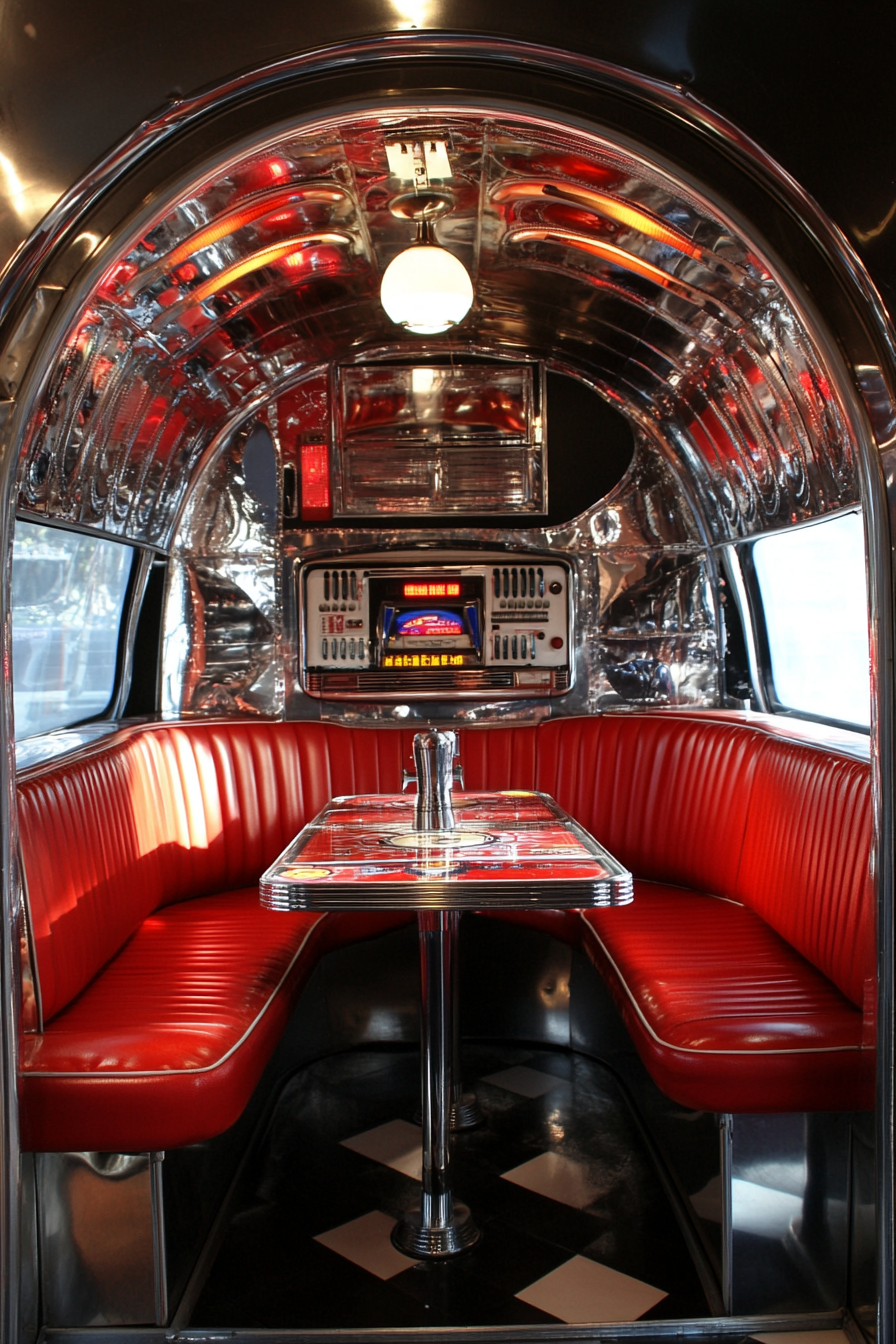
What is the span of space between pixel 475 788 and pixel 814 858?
5.95 ft

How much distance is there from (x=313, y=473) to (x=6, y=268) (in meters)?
2.49

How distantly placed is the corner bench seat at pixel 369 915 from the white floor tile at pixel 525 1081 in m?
0.56

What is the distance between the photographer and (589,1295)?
268 centimetres

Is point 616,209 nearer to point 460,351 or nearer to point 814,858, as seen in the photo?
point 460,351

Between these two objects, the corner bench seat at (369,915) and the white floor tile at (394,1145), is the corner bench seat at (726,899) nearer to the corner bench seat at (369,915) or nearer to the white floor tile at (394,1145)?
the corner bench seat at (369,915)

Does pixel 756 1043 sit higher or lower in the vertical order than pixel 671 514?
lower

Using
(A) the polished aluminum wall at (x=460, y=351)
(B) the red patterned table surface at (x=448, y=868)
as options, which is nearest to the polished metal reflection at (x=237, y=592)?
(A) the polished aluminum wall at (x=460, y=351)

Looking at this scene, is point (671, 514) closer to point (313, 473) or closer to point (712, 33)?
point (313, 473)

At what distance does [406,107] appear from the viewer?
2.30m

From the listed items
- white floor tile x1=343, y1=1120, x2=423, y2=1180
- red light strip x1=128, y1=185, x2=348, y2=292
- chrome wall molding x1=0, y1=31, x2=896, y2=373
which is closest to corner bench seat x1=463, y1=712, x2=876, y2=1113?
white floor tile x1=343, y1=1120, x2=423, y2=1180

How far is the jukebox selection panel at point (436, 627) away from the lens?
187 inches

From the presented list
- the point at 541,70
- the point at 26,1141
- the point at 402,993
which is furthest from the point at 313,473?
the point at 26,1141

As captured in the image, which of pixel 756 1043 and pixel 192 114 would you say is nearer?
pixel 192 114

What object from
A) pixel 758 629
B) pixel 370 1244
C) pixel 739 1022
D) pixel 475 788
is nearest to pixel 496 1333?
pixel 370 1244
